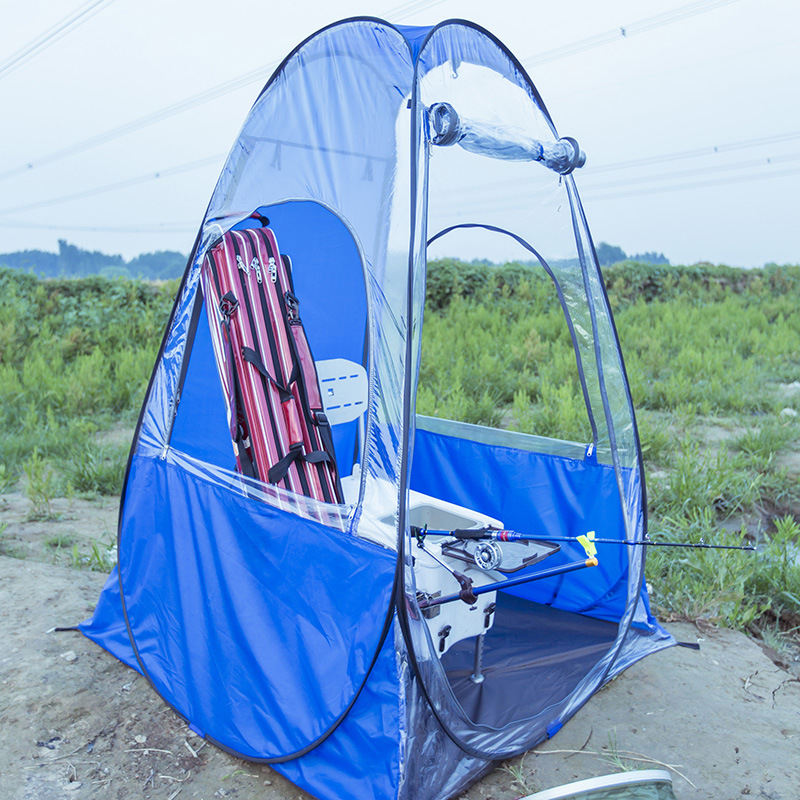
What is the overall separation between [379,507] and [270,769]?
0.83 metres

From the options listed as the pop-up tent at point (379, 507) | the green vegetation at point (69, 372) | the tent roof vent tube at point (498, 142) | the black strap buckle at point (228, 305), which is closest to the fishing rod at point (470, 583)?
the pop-up tent at point (379, 507)

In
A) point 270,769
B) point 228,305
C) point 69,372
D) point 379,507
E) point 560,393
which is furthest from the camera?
point 69,372

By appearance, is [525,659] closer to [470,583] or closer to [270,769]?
[470,583]

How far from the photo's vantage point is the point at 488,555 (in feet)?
6.75

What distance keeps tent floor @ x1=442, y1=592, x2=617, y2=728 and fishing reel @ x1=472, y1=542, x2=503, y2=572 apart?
503 mm

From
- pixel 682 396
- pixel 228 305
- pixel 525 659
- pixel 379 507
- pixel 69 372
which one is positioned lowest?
pixel 525 659

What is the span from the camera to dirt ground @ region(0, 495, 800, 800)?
1.97 metres

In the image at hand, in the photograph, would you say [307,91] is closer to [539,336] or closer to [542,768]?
[542,768]

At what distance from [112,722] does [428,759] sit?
102cm

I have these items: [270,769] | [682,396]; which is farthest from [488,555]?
[682,396]

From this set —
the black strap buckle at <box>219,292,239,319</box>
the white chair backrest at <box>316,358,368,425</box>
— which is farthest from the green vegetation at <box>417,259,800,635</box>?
the black strap buckle at <box>219,292,239,319</box>

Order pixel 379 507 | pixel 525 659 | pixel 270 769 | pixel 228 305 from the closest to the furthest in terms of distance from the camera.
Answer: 1. pixel 379 507
2. pixel 270 769
3. pixel 228 305
4. pixel 525 659

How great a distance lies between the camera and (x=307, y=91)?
2250 mm

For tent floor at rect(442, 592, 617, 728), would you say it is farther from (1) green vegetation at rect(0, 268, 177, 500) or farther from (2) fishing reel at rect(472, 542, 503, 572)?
(1) green vegetation at rect(0, 268, 177, 500)
